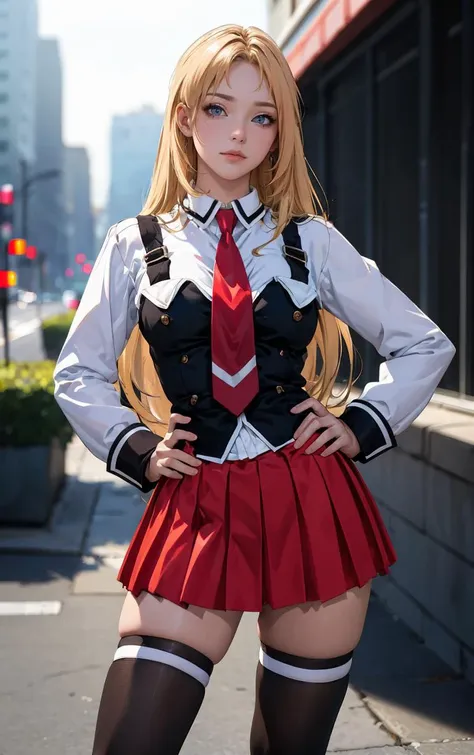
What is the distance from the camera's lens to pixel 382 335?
277 cm

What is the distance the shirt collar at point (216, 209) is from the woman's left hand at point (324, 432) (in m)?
0.51

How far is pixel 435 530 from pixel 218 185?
9.04 feet

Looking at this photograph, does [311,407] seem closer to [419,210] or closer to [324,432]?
[324,432]

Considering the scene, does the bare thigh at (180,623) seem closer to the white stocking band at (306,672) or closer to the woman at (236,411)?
the woman at (236,411)

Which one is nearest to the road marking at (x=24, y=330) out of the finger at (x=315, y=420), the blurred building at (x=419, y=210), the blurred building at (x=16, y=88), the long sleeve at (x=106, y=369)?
the blurred building at (x=419, y=210)

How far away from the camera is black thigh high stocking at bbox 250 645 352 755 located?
8.21 ft

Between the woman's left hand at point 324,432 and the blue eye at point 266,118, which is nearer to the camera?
the woman's left hand at point 324,432

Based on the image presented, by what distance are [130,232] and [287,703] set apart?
49.0 inches

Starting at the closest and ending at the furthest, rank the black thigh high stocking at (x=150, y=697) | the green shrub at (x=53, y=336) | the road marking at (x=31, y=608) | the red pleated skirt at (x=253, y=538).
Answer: the black thigh high stocking at (x=150, y=697) → the red pleated skirt at (x=253, y=538) → the road marking at (x=31, y=608) → the green shrub at (x=53, y=336)

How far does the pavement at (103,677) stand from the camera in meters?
3.99

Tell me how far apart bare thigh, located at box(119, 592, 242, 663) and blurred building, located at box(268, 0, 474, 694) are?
7.44 ft

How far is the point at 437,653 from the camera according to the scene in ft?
16.3

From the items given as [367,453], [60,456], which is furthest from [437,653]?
[60,456]

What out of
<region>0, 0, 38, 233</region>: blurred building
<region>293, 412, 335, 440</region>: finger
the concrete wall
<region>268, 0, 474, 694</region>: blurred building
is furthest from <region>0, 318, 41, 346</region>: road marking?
<region>0, 0, 38, 233</region>: blurred building
